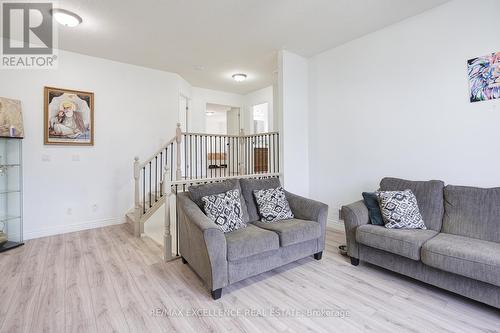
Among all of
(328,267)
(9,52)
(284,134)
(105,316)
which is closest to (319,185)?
(284,134)

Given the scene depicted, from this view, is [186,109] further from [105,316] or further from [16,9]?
[105,316]

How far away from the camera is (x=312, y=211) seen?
290 cm

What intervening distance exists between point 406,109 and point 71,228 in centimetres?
530

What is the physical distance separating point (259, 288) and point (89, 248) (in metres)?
2.46

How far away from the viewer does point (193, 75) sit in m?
5.34

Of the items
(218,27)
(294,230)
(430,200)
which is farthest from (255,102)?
(430,200)

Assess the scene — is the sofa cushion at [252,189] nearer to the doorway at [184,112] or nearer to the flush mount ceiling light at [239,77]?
the flush mount ceiling light at [239,77]

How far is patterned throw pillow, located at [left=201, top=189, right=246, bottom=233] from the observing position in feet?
8.29

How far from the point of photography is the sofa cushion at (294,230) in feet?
8.27

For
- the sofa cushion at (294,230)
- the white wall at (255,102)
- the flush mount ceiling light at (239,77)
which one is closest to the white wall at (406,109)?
the sofa cushion at (294,230)

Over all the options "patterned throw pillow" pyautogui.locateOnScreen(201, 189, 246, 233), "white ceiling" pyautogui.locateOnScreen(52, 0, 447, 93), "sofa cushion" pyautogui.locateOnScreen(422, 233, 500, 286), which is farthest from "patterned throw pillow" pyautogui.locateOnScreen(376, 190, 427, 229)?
"white ceiling" pyautogui.locateOnScreen(52, 0, 447, 93)

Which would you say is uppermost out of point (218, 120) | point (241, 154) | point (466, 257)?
point (218, 120)

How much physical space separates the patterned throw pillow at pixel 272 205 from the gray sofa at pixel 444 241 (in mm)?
709

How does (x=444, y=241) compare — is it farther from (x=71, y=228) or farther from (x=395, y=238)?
(x=71, y=228)
